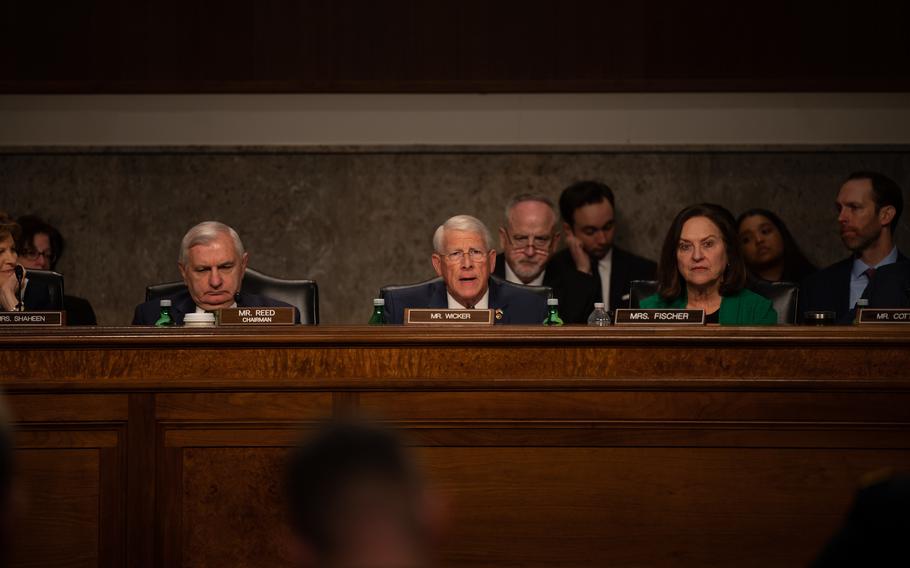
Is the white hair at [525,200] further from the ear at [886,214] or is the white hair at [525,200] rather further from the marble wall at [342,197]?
the ear at [886,214]

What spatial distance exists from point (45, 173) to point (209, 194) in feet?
2.74

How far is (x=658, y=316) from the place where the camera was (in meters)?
2.96

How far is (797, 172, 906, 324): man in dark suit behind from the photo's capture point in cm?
408

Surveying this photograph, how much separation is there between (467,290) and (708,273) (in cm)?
79

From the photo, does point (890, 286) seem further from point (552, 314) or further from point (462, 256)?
point (462, 256)

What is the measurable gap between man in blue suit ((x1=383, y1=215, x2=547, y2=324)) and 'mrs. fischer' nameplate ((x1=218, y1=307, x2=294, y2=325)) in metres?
Result: 0.61

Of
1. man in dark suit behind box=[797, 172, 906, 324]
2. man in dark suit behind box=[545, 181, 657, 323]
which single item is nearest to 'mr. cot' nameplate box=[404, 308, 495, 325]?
man in dark suit behind box=[797, 172, 906, 324]

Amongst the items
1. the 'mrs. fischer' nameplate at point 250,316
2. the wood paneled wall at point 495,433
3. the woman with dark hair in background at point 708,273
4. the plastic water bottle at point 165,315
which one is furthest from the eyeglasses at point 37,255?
the woman with dark hair in background at point 708,273

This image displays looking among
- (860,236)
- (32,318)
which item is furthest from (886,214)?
(32,318)

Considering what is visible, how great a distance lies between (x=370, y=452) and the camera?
2.79 feet

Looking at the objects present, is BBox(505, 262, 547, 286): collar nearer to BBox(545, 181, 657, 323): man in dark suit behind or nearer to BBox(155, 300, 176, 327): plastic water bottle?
BBox(545, 181, 657, 323): man in dark suit behind
